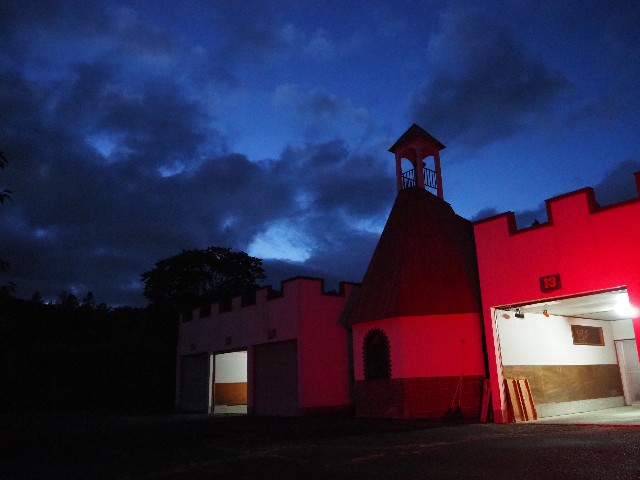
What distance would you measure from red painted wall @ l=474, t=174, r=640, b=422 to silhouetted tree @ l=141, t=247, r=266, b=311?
36856 millimetres

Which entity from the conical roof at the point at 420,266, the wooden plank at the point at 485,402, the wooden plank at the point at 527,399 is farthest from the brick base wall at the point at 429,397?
the conical roof at the point at 420,266

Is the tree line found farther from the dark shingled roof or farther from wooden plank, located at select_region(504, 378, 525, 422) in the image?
wooden plank, located at select_region(504, 378, 525, 422)

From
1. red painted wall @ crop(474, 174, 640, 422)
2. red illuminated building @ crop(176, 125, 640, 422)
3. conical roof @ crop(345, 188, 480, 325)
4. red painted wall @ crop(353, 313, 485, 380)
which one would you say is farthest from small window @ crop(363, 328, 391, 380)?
red painted wall @ crop(474, 174, 640, 422)

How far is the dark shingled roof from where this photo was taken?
2130 centimetres

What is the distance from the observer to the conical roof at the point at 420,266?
1661 cm

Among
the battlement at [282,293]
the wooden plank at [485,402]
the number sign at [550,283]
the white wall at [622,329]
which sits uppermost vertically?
the battlement at [282,293]

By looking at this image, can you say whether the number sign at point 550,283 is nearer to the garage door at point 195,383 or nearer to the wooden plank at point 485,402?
the wooden plank at point 485,402

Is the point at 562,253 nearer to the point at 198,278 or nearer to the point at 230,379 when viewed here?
the point at 230,379

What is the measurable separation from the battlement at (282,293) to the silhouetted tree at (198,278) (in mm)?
21967

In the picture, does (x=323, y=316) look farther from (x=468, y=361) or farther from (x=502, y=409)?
(x=502, y=409)

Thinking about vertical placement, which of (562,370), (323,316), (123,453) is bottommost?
(123,453)

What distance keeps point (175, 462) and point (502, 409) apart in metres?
9.05

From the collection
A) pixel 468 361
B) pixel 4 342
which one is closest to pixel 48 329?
pixel 4 342

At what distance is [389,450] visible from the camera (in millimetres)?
9055
